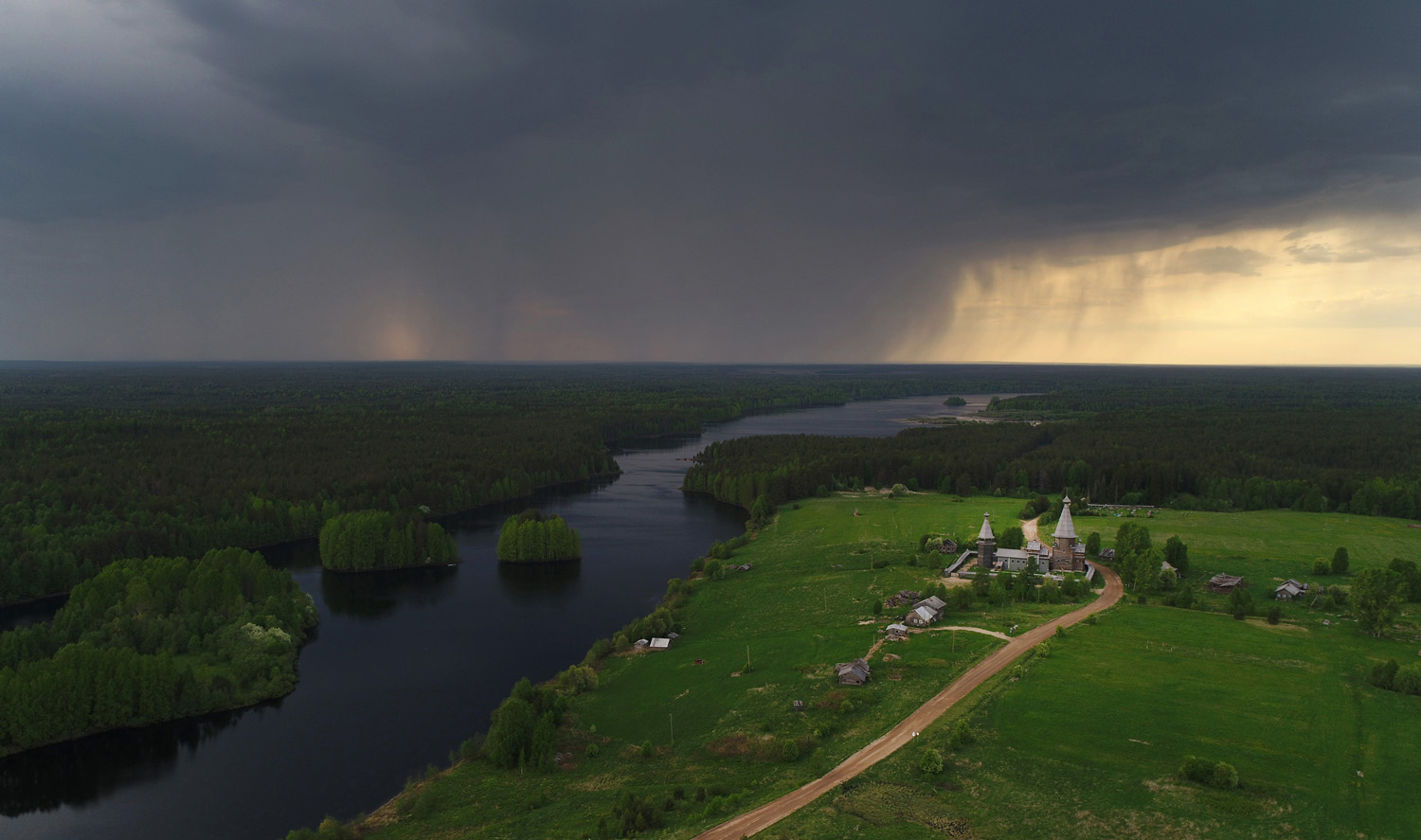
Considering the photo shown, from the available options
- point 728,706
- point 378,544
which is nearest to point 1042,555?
point 728,706

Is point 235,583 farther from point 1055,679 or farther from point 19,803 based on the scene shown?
point 1055,679

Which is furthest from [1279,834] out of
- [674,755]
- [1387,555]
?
[1387,555]

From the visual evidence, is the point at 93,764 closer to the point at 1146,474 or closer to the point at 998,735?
the point at 998,735

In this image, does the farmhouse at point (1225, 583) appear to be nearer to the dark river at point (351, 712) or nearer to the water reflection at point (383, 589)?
the dark river at point (351, 712)

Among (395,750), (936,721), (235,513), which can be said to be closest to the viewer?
(936,721)

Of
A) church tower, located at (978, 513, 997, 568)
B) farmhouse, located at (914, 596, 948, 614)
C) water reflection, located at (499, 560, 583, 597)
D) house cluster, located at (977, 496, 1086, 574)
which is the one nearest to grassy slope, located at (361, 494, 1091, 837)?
farmhouse, located at (914, 596, 948, 614)

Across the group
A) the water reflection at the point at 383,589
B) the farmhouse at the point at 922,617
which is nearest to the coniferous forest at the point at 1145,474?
the water reflection at the point at 383,589
